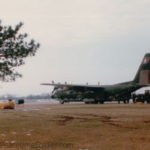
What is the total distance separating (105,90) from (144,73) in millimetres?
8907

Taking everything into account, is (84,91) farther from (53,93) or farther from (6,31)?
(6,31)

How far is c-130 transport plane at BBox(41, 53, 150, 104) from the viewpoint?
51938 millimetres

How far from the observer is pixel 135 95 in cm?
5753

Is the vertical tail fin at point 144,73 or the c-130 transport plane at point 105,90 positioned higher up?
the vertical tail fin at point 144,73

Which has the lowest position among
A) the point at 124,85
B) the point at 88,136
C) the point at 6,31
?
the point at 88,136

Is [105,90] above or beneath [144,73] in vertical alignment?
beneath

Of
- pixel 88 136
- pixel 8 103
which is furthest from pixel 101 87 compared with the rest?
pixel 88 136

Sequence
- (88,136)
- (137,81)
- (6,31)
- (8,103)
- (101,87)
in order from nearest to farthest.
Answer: (88,136)
(6,31)
(8,103)
(137,81)
(101,87)

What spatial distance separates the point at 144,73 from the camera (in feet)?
170

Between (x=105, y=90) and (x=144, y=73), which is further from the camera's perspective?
(x=105, y=90)

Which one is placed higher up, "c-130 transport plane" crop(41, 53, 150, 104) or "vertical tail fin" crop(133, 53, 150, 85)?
"vertical tail fin" crop(133, 53, 150, 85)

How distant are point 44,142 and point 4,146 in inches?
67.7

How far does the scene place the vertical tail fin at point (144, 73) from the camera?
51.5 metres

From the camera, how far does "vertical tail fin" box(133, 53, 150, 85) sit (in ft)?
169
